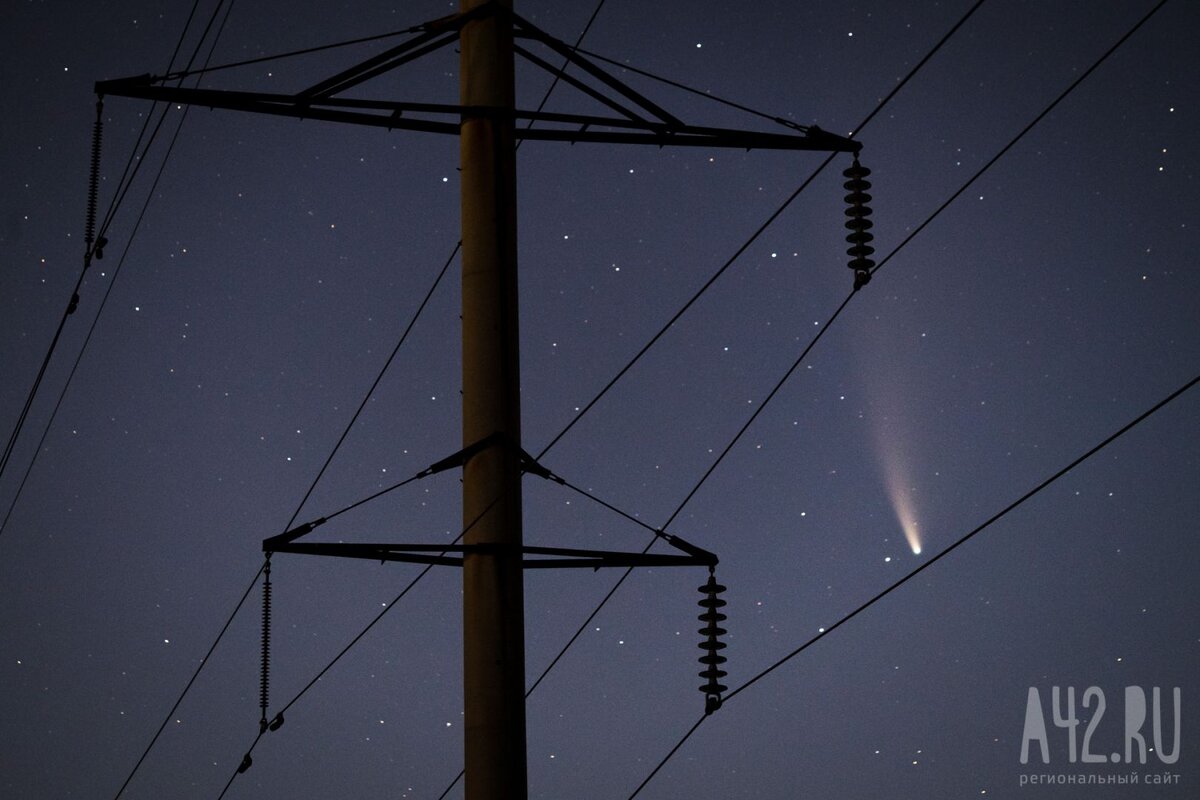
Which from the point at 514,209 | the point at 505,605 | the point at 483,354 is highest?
the point at 514,209

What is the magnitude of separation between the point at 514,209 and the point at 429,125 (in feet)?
3.26

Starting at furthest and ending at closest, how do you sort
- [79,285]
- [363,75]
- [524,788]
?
[79,285], [363,75], [524,788]

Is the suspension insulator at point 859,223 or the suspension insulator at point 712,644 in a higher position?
the suspension insulator at point 859,223

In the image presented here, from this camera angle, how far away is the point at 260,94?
31.9 feet

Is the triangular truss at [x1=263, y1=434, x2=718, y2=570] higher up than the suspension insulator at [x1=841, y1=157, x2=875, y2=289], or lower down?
lower down

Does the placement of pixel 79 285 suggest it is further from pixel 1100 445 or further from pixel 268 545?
pixel 1100 445

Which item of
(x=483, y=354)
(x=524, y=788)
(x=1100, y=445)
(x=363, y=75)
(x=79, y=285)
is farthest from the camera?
(x=79, y=285)

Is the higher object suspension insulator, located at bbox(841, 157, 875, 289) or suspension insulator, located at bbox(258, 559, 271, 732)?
suspension insulator, located at bbox(841, 157, 875, 289)

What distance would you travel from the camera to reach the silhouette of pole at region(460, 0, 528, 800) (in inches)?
364

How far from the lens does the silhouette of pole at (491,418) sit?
30.3 feet

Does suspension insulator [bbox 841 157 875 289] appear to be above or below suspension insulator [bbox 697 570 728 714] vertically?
above

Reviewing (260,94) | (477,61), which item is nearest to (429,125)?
(477,61)

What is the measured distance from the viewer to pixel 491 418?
32.1 ft

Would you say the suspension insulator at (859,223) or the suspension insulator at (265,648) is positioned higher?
the suspension insulator at (859,223)
